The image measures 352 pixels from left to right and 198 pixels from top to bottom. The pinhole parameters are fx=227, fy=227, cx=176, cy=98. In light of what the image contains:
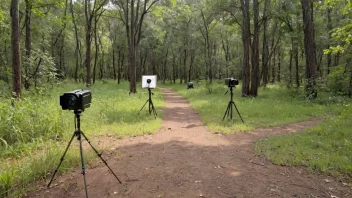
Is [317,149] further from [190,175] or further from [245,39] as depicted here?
[245,39]

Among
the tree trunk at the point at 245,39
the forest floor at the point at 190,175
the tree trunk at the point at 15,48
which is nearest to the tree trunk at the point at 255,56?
the tree trunk at the point at 245,39

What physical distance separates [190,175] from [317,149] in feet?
10.7

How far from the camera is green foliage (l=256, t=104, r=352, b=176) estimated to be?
4.39 m

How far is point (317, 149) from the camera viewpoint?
5250mm

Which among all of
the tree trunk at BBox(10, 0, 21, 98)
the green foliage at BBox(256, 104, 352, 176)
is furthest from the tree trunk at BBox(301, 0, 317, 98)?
the tree trunk at BBox(10, 0, 21, 98)

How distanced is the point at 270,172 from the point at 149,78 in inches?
224

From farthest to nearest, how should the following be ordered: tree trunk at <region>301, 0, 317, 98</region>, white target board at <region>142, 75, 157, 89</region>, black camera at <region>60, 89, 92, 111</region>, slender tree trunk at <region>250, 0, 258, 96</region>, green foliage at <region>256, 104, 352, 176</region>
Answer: slender tree trunk at <region>250, 0, 258, 96</region>
tree trunk at <region>301, 0, 317, 98</region>
white target board at <region>142, 75, 157, 89</region>
green foliage at <region>256, 104, 352, 176</region>
black camera at <region>60, 89, 92, 111</region>

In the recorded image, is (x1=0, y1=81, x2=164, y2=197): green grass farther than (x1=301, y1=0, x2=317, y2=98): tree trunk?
No

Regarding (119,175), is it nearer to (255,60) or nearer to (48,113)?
(48,113)

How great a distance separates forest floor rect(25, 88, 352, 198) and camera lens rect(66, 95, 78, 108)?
1.32 m

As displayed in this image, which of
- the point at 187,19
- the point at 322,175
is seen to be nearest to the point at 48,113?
the point at 322,175

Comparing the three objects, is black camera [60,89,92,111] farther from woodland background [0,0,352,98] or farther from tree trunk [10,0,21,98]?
tree trunk [10,0,21,98]

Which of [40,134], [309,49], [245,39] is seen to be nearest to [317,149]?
[40,134]

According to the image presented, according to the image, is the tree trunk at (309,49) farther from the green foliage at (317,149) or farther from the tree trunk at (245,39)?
the green foliage at (317,149)
